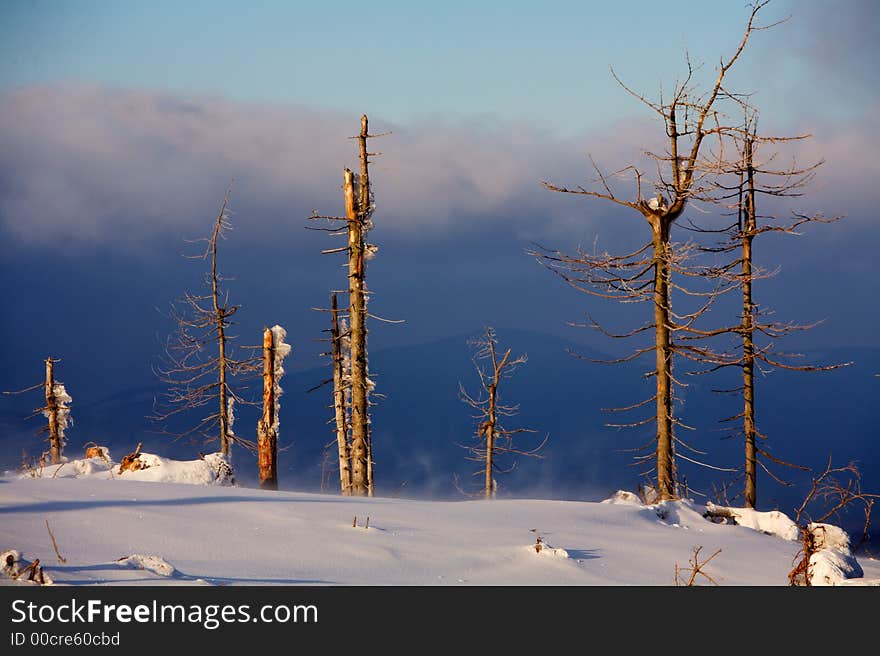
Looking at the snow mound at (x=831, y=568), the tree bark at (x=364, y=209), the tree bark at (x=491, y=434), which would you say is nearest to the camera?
the snow mound at (x=831, y=568)

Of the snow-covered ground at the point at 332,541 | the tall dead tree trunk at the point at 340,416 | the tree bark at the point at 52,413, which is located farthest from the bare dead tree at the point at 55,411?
the snow-covered ground at the point at 332,541

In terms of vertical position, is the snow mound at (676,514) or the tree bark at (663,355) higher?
the tree bark at (663,355)

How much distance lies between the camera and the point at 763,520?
37.9 ft

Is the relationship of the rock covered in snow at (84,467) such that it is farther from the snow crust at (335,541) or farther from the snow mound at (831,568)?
the snow mound at (831,568)

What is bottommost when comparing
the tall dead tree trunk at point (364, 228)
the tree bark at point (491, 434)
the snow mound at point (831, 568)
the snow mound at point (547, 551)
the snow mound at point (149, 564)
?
the tree bark at point (491, 434)

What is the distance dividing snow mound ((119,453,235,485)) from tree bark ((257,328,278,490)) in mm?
4230

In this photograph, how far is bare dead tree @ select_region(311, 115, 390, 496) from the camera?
698 inches

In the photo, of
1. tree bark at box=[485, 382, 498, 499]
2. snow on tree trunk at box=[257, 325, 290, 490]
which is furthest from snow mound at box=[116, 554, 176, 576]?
tree bark at box=[485, 382, 498, 499]

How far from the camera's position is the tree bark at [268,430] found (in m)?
18.7

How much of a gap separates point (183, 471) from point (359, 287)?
604cm

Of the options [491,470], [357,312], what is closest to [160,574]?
[357,312]

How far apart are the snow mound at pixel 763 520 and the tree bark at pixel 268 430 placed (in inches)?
414
